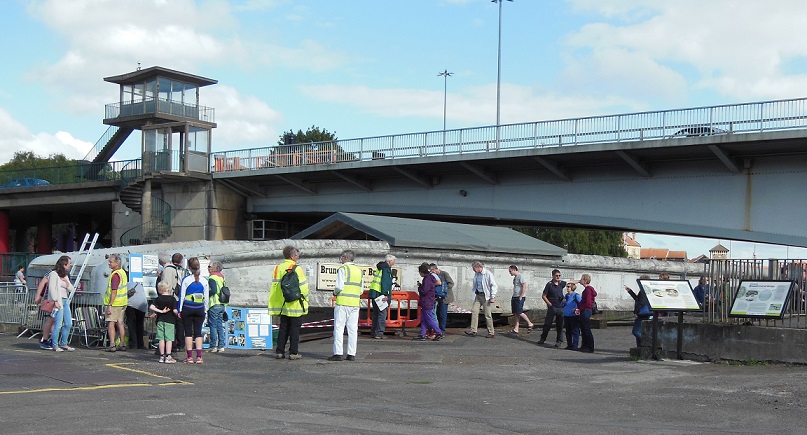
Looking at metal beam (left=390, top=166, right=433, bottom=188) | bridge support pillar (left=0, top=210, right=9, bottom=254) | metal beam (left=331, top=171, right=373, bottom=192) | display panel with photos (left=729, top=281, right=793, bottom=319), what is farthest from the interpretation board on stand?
bridge support pillar (left=0, top=210, right=9, bottom=254)

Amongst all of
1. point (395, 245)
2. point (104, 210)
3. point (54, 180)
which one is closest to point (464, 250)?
point (395, 245)

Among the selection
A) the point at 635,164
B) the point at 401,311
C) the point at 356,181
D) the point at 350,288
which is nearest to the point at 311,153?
the point at 356,181

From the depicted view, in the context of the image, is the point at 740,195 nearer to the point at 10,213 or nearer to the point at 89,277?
the point at 89,277

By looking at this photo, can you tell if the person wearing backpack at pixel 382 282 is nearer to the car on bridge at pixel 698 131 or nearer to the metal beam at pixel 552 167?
the car on bridge at pixel 698 131

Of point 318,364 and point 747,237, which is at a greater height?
point 747,237

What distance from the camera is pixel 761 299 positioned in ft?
47.2

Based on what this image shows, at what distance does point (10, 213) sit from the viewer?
218 feet

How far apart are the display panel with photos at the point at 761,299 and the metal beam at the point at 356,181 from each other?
29123 millimetres

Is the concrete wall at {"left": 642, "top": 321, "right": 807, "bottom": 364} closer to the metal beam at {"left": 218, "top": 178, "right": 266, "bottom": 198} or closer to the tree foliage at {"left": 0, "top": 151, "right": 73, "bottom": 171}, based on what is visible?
the metal beam at {"left": 218, "top": 178, "right": 266, "bottom": 198}

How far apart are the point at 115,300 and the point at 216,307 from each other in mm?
1793

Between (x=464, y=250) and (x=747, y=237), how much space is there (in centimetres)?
1093

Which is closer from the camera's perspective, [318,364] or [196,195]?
[318,364]

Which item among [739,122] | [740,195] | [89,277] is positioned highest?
[739,122]

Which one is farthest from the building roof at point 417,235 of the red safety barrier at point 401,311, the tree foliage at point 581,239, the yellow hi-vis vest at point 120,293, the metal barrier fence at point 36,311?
the tree foliage at point 581,239
